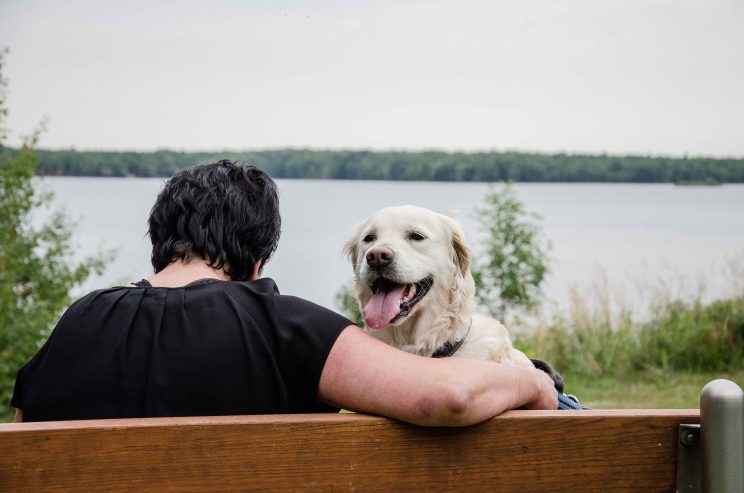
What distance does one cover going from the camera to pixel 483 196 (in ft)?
30.2

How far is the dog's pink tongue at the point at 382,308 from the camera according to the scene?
10.2 ft

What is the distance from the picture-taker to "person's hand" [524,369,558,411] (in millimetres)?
1939

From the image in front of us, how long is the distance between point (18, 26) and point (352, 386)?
7.32 meters

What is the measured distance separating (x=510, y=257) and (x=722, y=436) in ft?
24.9

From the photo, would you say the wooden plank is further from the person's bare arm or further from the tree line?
the tree line

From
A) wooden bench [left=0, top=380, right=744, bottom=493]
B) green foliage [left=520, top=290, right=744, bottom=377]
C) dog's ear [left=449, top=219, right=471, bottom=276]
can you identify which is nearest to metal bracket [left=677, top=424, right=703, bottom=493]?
wooden bench [left=0, top=380, right=744, bottom=493]

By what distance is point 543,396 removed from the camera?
6.43 ft

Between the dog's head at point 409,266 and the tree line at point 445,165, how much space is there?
13.8ft

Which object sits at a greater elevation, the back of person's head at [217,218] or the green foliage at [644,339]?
the back of person's head at [217,218]

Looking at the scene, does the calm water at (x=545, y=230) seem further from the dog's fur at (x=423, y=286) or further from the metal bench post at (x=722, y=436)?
the metal bench post at (x=722, y=436)

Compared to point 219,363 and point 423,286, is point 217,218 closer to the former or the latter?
point 219,363

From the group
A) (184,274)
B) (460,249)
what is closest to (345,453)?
(184,274)

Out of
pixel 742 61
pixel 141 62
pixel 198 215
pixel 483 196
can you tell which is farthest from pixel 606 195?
pixel 198 215

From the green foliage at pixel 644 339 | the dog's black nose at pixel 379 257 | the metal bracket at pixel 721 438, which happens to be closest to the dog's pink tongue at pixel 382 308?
the dog's black nose at pixel 379 257
